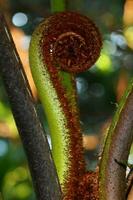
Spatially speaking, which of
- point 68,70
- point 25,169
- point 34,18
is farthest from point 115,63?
point 68,70

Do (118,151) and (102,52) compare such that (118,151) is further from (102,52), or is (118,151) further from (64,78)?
(102,52)

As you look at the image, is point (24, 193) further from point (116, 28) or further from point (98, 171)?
point (98, 171)

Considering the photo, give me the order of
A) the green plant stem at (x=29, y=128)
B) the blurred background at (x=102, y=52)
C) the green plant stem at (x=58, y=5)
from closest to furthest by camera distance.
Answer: the green plant stem at (x=29, y=128) → the green plant stem at (x=58, y=5) → the blurred background at (x=102, y=52)

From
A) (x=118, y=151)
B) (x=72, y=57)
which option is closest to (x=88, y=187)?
(x=118, y=151)

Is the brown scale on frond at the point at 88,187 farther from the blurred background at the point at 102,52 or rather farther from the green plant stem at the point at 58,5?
the blurred background at the point at 102,52

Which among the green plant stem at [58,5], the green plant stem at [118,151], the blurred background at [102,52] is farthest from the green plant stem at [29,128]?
the blurred background at [102,52]

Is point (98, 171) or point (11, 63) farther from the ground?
point (11, 63)

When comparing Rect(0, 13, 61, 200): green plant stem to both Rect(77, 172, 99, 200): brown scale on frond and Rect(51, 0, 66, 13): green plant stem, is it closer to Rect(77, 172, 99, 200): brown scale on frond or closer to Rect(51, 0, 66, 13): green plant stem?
Rect(77, 172, 99, 200): brown scale on frond

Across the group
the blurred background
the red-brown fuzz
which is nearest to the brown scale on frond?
the red-brown fuzz
